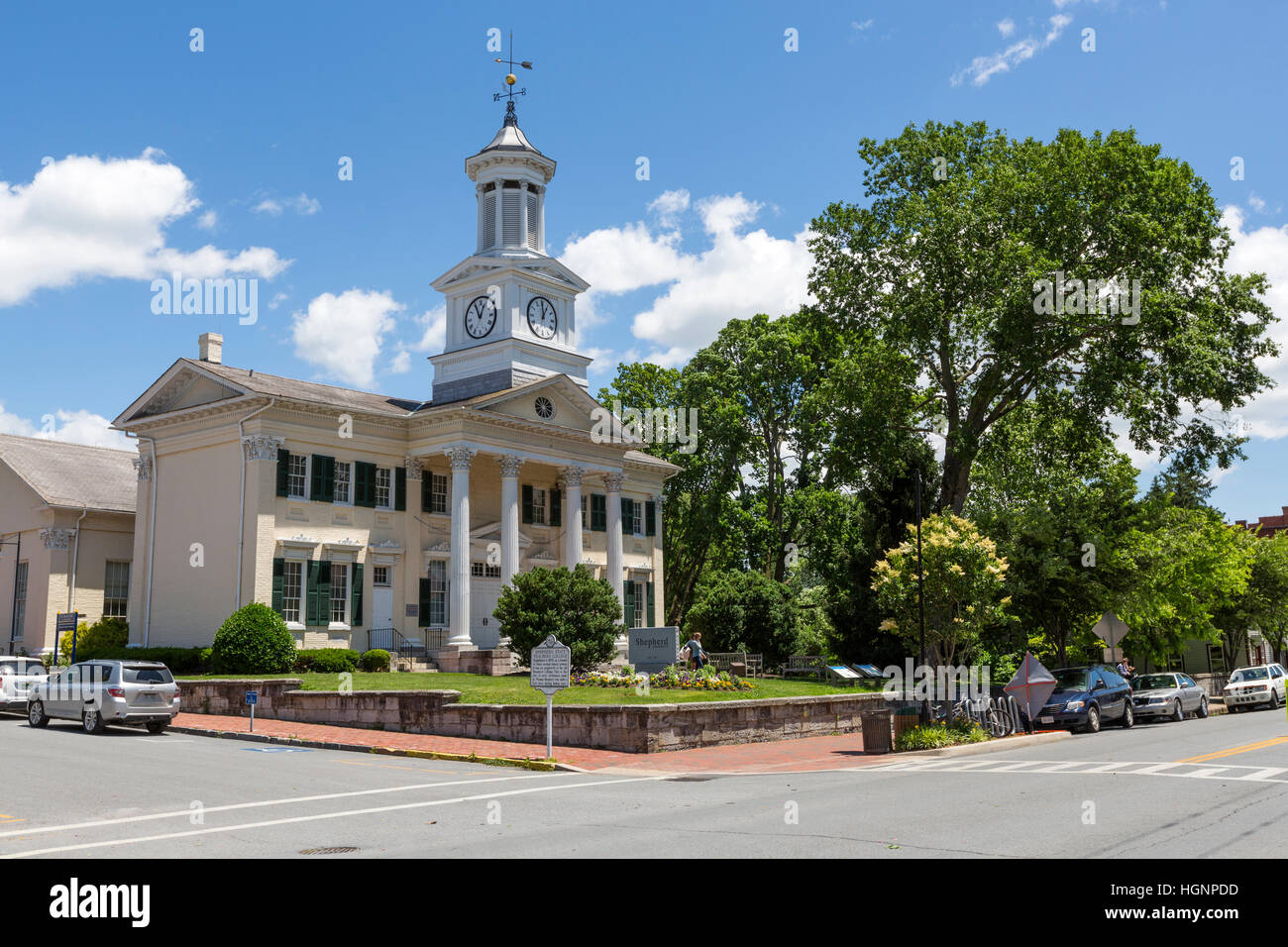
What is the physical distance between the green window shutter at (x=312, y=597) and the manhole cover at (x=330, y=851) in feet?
84.7

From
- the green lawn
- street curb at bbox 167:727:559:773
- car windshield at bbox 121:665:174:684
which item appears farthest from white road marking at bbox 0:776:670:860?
car windshield at bbox 121:665:174:684

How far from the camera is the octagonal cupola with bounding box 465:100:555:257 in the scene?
44156 millimetres

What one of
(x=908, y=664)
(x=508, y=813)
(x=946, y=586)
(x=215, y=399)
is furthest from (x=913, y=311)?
(x=508, y=813)

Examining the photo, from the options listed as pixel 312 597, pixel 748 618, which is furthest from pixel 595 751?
pixel 748 618

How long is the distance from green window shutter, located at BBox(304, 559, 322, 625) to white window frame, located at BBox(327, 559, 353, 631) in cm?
62

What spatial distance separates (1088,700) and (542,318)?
26.3 meters

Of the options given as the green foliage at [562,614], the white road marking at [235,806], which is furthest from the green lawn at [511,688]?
the white road marking at [235,806]

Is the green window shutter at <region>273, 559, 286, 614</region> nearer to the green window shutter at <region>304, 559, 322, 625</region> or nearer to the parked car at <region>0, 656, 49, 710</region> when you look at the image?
the green window shutter at <region>304, 559, 322, 625</region>

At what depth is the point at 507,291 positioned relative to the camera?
42.9 meters

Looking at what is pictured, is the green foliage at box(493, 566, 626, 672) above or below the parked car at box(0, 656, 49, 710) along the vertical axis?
above

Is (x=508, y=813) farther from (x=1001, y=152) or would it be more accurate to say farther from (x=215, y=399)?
(x=1001, y=152)

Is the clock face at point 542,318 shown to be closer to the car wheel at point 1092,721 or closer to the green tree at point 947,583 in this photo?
the green tree at point 947,583

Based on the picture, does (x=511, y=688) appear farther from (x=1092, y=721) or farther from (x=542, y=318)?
(x=542, y=318)

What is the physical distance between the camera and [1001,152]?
38.5 metres
